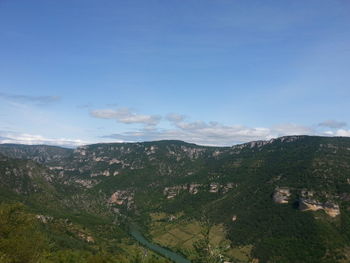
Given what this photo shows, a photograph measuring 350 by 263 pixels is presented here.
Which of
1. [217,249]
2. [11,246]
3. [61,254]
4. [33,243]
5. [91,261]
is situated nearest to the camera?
[217,249]

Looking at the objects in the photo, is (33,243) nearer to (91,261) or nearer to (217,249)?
(91,261)

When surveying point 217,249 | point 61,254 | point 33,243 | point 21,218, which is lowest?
point 61,254

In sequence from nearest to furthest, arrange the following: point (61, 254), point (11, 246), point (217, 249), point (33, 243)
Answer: point (217, 249), point (11, 246), point (33, 243), point (61, 254)

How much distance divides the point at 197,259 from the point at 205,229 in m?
3.73

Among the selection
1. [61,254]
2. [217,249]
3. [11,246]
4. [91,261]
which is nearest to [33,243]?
[11,246]

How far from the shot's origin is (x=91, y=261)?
97.5m

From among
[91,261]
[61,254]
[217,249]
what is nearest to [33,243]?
[91,261]

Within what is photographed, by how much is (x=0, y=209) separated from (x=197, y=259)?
46384 mm

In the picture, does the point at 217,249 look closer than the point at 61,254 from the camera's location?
Yes

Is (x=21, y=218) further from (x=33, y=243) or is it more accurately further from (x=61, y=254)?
(x=61, y=254)

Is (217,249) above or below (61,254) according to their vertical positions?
above

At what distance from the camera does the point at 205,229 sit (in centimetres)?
3600

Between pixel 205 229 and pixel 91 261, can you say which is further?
pixel 91 261

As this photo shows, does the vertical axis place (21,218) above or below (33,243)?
above
